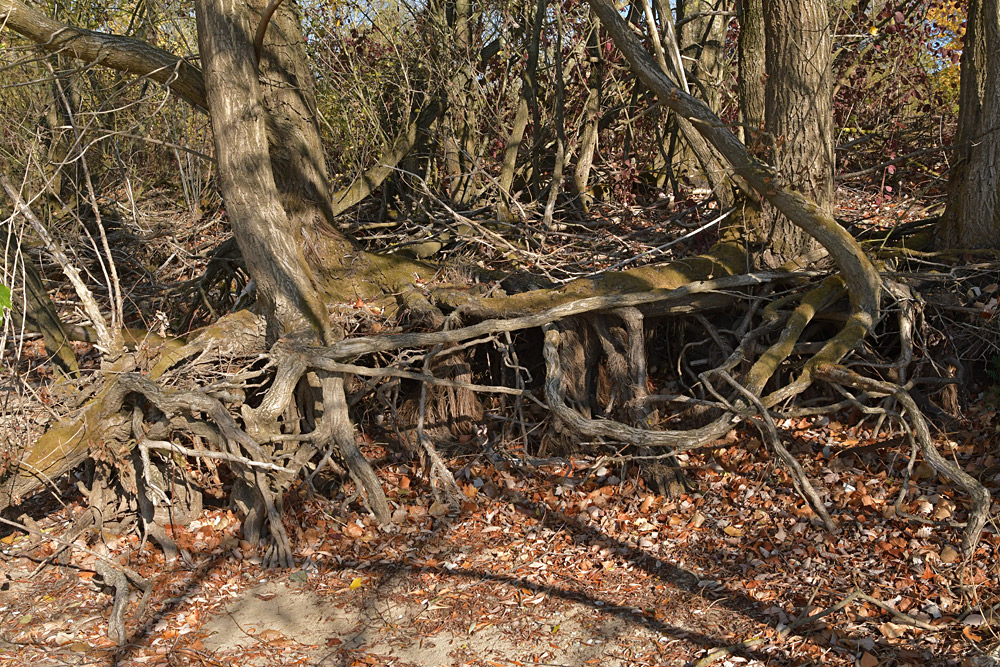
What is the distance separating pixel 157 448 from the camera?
6023 mm

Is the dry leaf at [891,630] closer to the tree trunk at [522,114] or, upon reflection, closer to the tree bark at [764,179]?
the tree bark at [764,179]

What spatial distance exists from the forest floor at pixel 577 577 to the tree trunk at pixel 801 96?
1886 mm

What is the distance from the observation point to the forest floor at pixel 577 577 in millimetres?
4777

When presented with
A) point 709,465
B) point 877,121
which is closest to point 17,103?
point 709,465

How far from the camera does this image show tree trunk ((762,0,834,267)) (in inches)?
243

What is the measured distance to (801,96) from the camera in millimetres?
6324

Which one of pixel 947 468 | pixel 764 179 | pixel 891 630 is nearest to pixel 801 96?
pixel 764 179

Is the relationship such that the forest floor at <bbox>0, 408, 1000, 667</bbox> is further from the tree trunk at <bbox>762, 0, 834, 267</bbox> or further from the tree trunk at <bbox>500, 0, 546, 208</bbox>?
the tree trunk at <bbox>500, 0, 546, 208</bbox>

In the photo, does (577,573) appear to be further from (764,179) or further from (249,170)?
(249,170)

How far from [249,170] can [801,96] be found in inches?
164

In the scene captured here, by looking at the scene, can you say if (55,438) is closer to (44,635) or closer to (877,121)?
(44,635)

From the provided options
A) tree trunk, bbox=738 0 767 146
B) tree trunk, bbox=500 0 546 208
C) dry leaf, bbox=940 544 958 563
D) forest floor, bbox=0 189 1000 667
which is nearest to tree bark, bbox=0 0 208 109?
forest floor, bbox=0 189 1000 667

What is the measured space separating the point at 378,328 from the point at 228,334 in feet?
3.87

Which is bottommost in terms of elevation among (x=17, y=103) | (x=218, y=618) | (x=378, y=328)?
(x=218, y=618)
